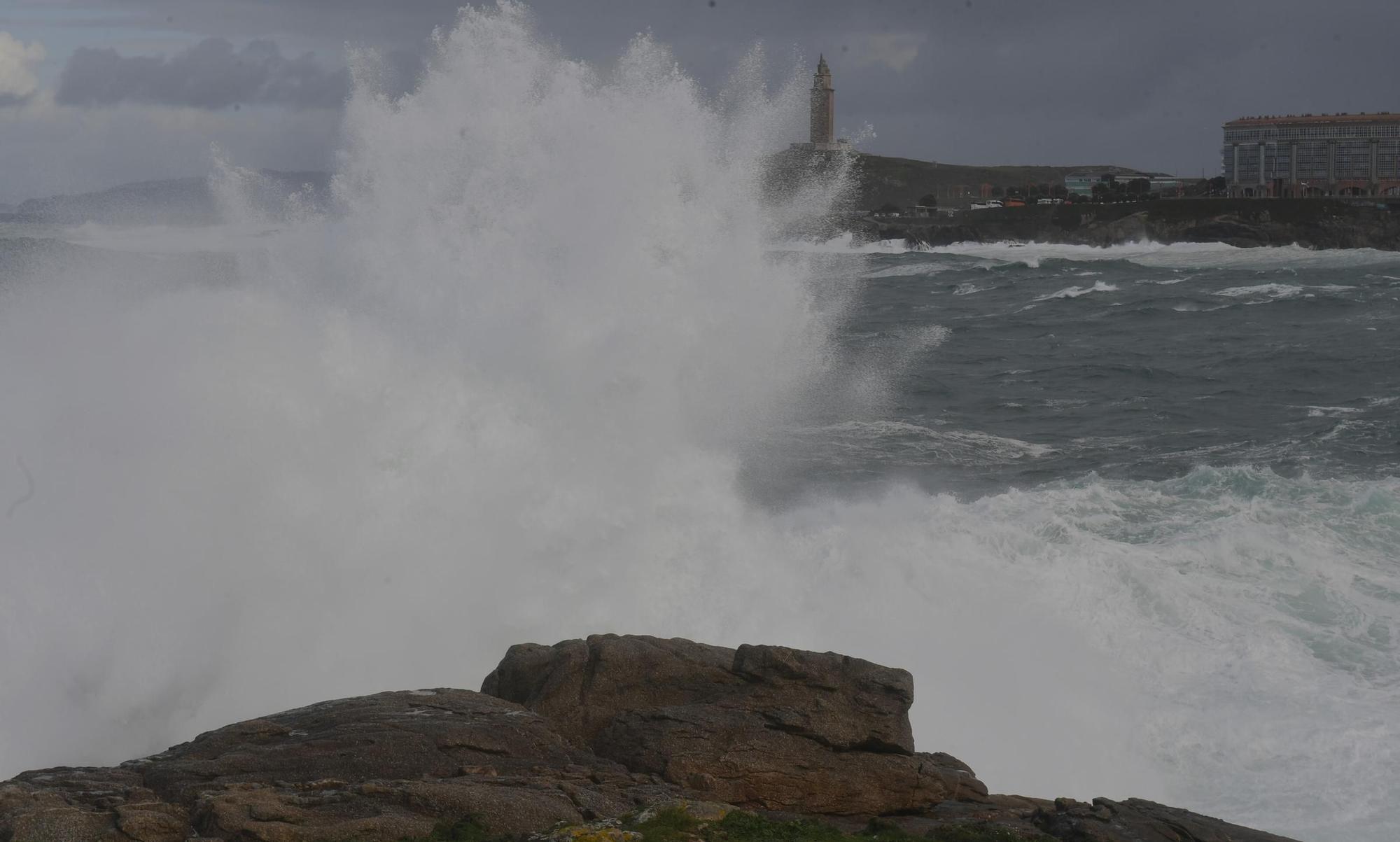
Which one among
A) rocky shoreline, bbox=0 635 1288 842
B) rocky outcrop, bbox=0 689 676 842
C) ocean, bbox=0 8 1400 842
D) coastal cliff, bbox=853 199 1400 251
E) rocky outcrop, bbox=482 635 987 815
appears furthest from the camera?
coastal cliff, bbox=853 199 1400 251

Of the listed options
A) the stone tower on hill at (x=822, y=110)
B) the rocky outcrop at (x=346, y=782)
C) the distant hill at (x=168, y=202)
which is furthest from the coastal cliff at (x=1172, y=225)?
the rocky outcrop at (x=346, y=782)

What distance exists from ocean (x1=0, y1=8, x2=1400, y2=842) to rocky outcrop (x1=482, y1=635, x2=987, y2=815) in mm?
2916

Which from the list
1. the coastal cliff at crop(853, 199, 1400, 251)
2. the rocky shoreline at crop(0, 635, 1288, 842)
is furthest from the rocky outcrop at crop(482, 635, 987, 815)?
the coastal cliff at crop(853, 199, 1400, 251)

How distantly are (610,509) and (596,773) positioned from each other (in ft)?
24.4

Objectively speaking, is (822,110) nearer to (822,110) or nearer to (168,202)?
(822,110)

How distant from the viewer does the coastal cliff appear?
91.7m

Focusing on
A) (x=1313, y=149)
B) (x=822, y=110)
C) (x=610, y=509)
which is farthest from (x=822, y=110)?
(x=610, y=509)

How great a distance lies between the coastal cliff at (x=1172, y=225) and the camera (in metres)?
91.7

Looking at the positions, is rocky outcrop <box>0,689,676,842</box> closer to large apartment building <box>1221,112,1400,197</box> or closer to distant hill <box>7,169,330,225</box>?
distant hill <box>7,169,330,225</box>

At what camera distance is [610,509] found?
16.2 meters

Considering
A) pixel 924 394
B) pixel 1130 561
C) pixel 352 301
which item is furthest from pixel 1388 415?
pixel 352 301

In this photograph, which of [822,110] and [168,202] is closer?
[168,202]

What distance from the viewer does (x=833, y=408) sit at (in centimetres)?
2788

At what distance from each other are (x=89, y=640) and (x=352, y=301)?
8.21 meters
